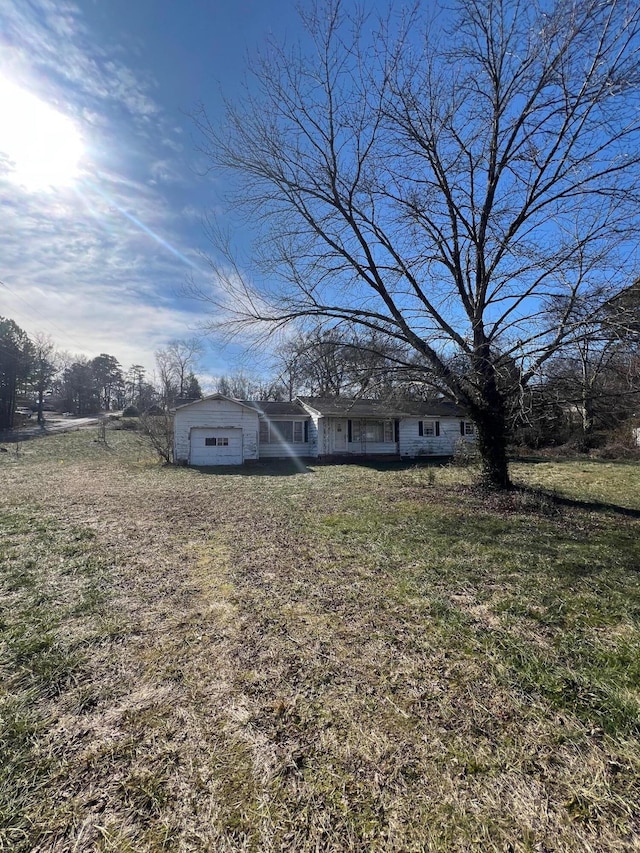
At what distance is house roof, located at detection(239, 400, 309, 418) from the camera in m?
19.1

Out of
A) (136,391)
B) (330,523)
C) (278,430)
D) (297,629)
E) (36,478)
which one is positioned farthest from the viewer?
(136,391)

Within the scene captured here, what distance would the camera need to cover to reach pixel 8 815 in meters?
1.58

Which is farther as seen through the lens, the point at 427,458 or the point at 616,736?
the point at 427,458

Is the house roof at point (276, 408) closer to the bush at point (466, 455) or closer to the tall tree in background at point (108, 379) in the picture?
the bush at point (466, 455)

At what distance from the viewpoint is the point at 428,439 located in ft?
66.0

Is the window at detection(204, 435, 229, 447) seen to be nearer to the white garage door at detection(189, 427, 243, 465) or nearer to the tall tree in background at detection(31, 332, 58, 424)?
the white garage door at detection(189, 427, 243, 465)

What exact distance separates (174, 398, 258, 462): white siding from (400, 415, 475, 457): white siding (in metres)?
8.03

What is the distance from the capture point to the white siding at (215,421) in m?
16.5

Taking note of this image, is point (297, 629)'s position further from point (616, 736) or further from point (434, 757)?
point (616, 736)

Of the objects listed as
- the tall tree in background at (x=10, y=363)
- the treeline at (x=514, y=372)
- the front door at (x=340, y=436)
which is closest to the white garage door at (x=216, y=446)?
the front door at (x=340, y=436)

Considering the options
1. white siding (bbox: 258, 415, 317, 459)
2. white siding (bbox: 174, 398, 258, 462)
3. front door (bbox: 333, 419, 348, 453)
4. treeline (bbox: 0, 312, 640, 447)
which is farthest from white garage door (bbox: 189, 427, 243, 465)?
treeline (bbox: 0, 312, 640, 447)

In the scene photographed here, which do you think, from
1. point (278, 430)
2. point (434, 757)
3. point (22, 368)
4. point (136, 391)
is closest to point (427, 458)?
point (278, 430)

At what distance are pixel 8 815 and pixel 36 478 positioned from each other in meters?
13.1

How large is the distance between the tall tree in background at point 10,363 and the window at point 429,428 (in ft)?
117
